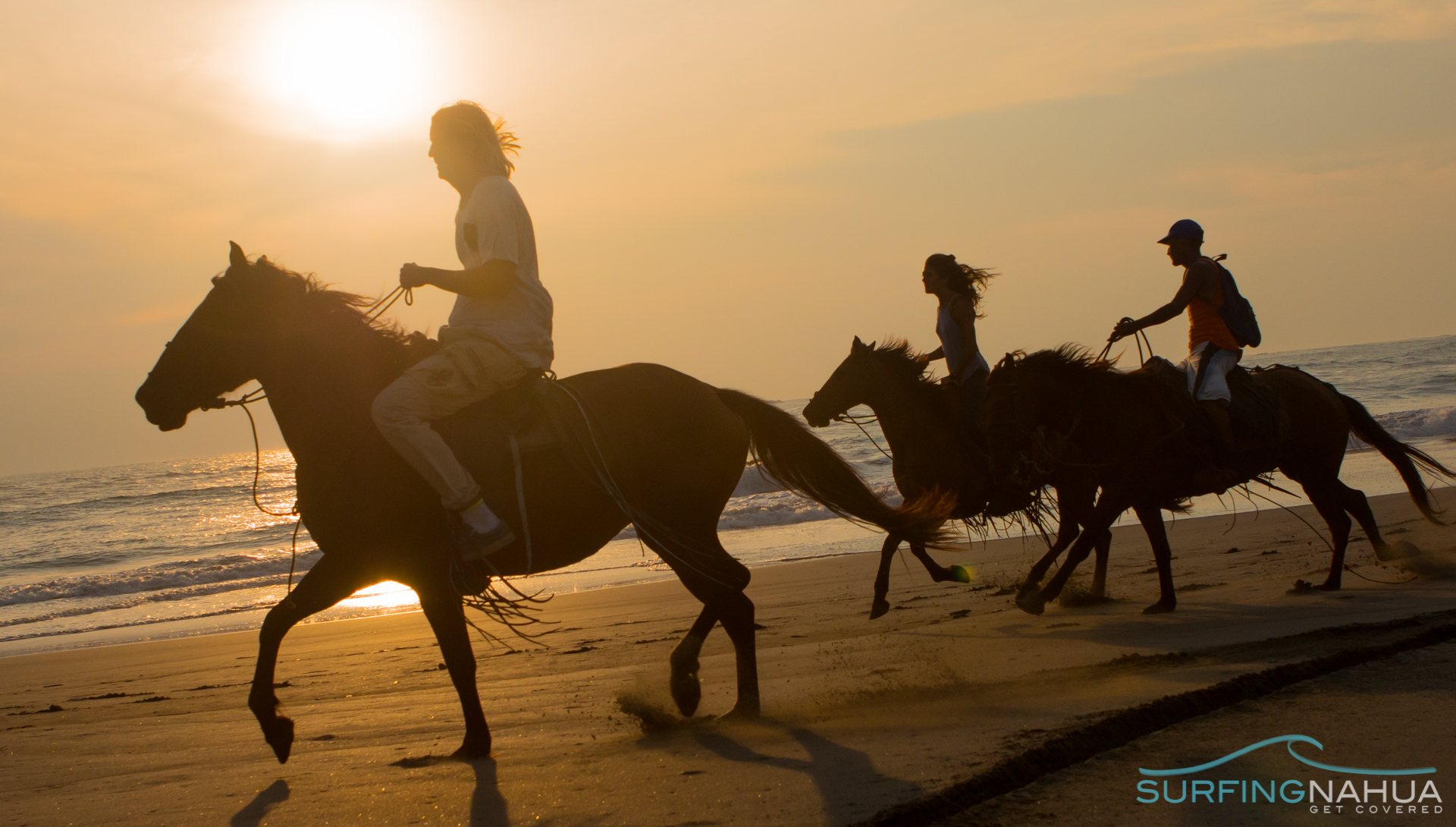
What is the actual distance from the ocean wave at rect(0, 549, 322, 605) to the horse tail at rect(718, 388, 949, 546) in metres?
14.7

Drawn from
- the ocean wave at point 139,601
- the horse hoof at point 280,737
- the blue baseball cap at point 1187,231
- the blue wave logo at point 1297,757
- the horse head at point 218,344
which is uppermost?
the blue baseball cap at point 1187,231

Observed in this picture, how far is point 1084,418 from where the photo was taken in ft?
24.7

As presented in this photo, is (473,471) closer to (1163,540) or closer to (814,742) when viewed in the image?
(814,742)

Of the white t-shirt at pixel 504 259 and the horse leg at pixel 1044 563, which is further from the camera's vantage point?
the horse leg at pixel 1044 563

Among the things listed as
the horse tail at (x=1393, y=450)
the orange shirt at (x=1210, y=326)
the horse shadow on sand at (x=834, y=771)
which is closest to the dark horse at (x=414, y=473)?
the horse shadow on sand at (x=834, y=771)

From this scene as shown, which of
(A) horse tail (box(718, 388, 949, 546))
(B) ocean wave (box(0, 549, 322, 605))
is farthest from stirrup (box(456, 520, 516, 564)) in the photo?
(B) ocean wave (box(0, 549, 322, 605))

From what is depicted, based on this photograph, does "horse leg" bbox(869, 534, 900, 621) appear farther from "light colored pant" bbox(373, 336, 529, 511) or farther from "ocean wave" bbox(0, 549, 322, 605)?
"ocean wave" bbox(0, 549, 322, 605)

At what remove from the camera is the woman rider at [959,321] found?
27.5 ft

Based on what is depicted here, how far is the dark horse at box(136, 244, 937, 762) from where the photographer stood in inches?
178

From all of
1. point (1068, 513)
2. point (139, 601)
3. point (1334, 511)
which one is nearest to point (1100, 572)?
point (1068, 513)

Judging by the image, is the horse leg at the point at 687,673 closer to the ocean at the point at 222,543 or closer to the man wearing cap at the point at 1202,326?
the ocean at the point at 222,543

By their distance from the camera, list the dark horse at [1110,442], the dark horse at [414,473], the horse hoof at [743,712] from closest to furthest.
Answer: the dark horse at [414,473] < the horse hoof at [743,712] < the dark horse at [1110,442]

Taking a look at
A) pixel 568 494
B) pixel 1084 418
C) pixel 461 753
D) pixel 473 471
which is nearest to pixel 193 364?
pixel 473 471

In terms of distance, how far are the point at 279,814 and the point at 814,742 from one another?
6.45 ft
